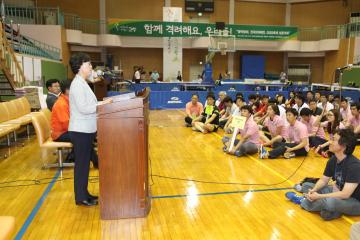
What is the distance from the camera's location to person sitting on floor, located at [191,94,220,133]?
8.65 meters

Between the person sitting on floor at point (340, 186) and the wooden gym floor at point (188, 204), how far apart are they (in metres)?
0.11

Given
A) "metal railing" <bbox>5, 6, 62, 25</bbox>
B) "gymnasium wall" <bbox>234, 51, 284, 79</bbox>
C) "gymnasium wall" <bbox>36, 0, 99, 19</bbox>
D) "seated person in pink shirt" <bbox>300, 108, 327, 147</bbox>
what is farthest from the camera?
"gymnasium wall" <bbox>234, 51, 284, 79</bbox>

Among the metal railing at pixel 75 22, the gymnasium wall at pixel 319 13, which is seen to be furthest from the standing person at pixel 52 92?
the gymnasium wall at pixel 319 13

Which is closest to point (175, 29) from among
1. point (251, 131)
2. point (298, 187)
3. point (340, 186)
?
point (251, 131)

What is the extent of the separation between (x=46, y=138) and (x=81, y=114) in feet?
7.97

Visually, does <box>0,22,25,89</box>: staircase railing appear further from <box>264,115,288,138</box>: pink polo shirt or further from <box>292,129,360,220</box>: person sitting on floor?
<box>292,129,360,220</box>: person sitting on floor

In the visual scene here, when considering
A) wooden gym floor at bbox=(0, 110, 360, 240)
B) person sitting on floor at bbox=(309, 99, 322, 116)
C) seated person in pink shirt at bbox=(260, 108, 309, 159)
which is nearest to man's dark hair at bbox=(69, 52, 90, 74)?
wooden gym floor at bbox=(0, 110, 360, 240)

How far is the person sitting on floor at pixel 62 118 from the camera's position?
5.03 m

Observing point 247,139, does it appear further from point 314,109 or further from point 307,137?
point 314,109

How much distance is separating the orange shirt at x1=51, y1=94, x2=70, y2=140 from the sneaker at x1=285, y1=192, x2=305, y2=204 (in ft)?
11.6

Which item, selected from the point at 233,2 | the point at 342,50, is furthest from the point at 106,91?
the point at 342,50

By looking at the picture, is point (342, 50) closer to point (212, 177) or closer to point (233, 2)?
point (233, 2)

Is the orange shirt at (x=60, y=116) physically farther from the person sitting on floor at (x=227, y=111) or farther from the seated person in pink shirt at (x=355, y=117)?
the seated person in pink shirt at (x=355, y=117)

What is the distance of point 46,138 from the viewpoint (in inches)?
215
